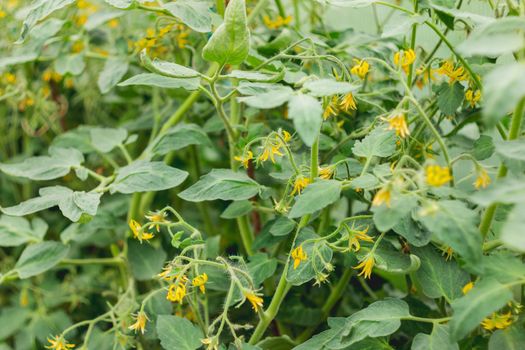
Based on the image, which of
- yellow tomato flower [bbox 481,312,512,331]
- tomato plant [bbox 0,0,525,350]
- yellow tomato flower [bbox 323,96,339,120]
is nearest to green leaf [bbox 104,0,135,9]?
tomato plant [bbox 0,0,525,350]

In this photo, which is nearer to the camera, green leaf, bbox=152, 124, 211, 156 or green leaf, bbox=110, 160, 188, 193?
green leaf, bbox=110, 160, 188, 193

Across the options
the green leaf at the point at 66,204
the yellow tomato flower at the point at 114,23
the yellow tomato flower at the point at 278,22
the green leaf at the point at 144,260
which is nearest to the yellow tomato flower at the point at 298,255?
the green leaf at the point at 66,204

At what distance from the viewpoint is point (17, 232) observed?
2.74 feet

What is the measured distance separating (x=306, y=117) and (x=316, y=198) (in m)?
0.10

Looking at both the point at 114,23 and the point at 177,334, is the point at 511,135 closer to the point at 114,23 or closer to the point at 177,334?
the point at 177,334

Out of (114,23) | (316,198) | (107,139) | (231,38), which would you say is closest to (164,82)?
(231,38)

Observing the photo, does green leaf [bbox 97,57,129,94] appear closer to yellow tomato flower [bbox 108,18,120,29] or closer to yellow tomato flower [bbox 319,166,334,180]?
yellow tomato flower [bbox 108,18,120,29]

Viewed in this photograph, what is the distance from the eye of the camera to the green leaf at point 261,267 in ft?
2.27

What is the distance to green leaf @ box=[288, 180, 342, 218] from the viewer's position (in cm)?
53

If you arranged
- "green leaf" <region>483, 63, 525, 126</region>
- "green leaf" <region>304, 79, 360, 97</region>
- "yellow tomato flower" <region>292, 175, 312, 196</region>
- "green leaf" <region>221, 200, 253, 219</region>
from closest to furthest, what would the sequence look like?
"green leaf" <region>483, 63, 525, 126</region>
"green leaf" <region>304, 79, 360, 97</region>
"yellow tomato flower" <region>292, 175, 312, 196</region>
"green leaf" <region>221, 200, 253, 219</region>

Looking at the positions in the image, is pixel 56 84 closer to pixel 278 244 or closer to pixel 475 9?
pixel 278 244

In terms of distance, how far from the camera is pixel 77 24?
1.15 m

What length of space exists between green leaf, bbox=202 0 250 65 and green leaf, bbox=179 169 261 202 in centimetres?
13

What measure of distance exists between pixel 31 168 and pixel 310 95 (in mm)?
440
